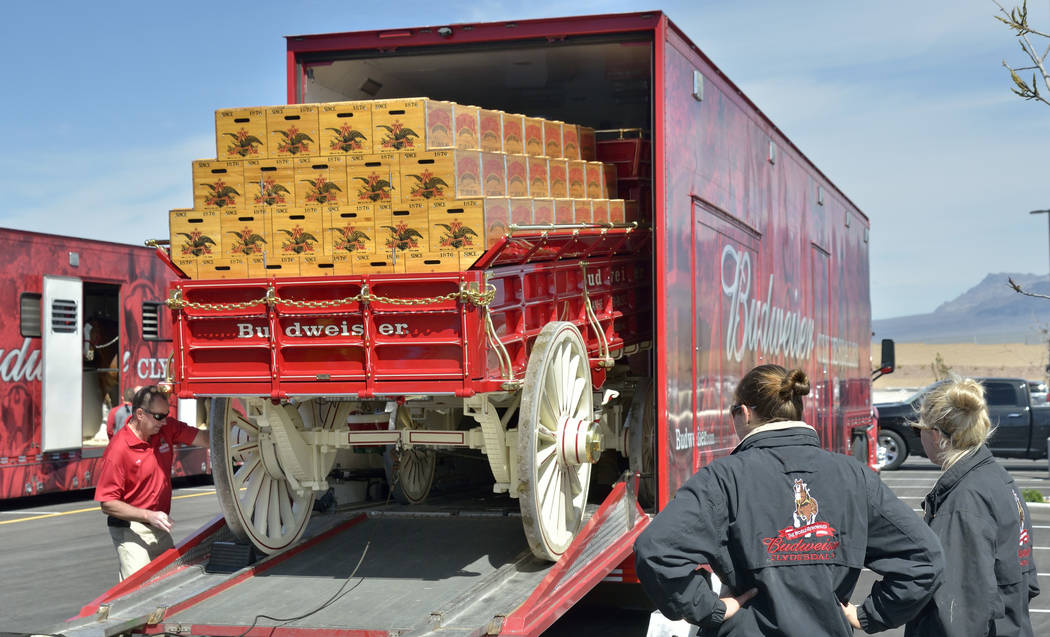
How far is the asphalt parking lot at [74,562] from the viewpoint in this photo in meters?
8.55

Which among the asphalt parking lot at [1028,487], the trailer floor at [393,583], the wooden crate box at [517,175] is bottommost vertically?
the asphalt parking lot at [1028,487]

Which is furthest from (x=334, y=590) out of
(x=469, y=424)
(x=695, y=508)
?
(x=695, y=508)

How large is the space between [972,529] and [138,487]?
503 cm

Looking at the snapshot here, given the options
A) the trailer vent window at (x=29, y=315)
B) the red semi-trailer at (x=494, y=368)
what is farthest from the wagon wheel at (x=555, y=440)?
the trailer vent window at (x=29, y=315)

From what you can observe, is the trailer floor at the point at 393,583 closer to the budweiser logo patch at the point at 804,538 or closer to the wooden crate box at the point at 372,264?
the wooden crate box at the point at 372,264

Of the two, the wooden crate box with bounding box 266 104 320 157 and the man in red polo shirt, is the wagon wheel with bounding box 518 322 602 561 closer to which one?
the wooden crate box with bounding box 266 104 320 157

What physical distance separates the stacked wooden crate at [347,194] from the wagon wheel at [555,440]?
70 cm

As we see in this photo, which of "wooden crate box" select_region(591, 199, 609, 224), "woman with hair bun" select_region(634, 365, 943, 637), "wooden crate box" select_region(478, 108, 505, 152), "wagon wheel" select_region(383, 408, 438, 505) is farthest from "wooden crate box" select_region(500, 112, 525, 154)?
"woman with hair bun" select_region(634, 365, 943, 637)

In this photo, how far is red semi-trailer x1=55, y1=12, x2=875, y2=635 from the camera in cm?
603

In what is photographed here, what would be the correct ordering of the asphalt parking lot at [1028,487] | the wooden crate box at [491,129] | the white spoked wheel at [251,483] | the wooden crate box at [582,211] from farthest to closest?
the asphalt parking lot at [1028,487]
the wooden crate box at [582,211]
the white spoked wheel at [251,483]
the wooden crate box at [491,129]

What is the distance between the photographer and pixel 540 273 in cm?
692

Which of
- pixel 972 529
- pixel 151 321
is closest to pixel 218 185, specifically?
pixel 972 529

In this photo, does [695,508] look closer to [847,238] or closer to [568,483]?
[568,483]

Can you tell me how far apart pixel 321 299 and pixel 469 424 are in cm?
225
